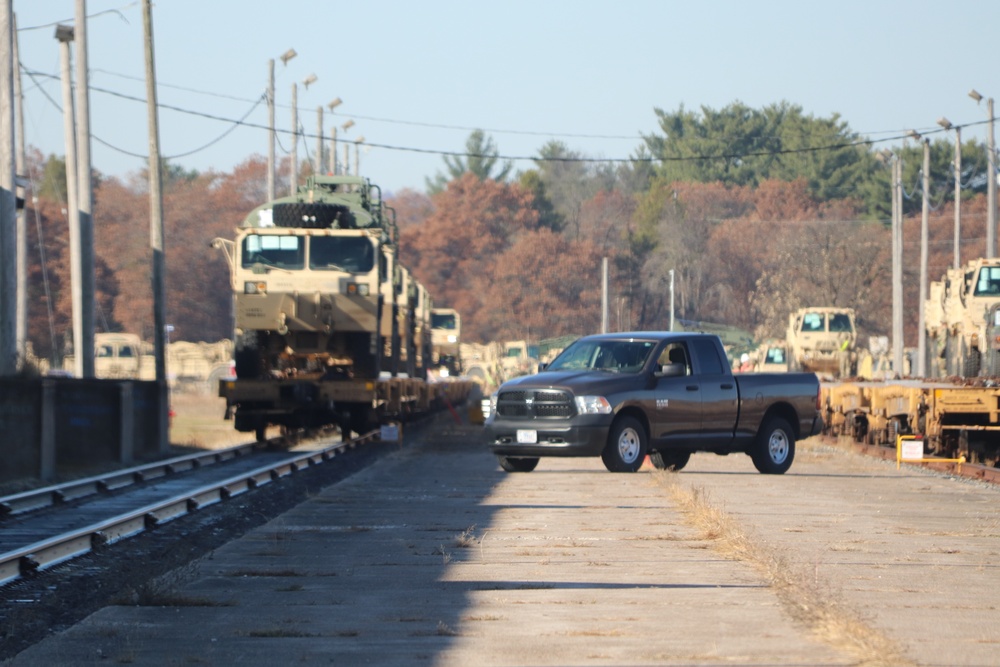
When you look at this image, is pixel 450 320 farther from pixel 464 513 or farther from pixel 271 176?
pixel 464 513

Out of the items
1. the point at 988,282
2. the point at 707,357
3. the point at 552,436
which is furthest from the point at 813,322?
the point at 552,436

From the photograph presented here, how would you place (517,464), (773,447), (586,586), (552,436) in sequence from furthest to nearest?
(773,447) < (517,464) < (552,436) < (586,586)

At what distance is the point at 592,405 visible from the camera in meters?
18.8

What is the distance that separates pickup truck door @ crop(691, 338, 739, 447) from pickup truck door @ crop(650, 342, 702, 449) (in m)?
0.12

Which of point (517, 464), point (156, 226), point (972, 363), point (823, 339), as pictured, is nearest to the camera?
Answer: point (517, 464)

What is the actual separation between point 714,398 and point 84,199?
15.0m

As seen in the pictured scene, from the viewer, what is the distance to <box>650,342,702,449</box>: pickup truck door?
19375 mm

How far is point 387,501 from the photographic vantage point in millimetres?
16797

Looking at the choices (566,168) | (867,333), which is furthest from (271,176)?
(566,168)

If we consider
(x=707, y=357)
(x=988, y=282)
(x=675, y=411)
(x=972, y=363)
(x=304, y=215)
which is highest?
(x=304, y=215)

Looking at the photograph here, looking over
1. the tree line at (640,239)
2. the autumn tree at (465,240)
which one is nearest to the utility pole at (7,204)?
the tree line at (640,239)

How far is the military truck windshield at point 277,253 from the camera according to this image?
2817cm

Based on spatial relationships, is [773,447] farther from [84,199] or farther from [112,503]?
[84,199]

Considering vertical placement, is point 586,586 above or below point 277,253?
below
